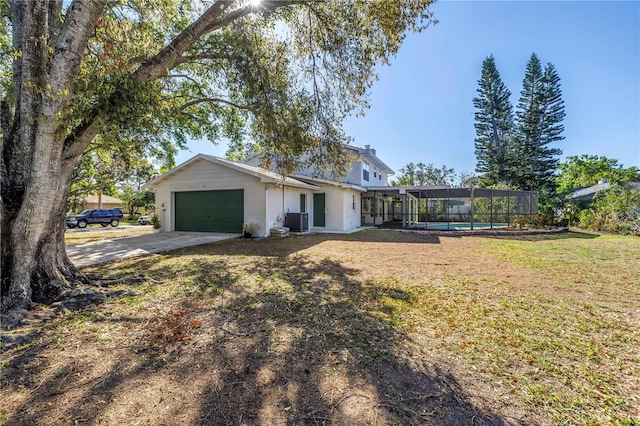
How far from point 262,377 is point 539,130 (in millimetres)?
38017

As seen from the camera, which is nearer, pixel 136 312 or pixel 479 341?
pixel 479 341

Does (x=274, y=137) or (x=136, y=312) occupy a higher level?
(x=274, y=137)

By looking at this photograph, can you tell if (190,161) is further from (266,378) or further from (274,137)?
(266,378)

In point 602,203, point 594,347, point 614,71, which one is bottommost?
point 594,347

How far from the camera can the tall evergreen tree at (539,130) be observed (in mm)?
29203

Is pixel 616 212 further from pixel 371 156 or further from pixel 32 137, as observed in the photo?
pixel 32 137

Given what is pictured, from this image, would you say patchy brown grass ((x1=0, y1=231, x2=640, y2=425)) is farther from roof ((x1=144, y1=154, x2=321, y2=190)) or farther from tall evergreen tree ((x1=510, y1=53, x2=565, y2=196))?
tall evergreen tree ((x1=510, y1=53, x2=565, y2=196))

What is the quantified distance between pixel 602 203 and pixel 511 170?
49.8 ft

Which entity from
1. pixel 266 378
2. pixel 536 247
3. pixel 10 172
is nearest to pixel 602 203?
pixel 536 247

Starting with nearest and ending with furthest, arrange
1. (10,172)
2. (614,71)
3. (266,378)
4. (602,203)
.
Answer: (266,378), (10,172), (614,71), (602,203)

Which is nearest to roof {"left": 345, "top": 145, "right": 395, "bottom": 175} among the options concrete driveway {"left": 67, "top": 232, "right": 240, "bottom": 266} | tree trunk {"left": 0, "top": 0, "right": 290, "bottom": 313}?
concrete driveway {"left": 67, "top": 232, "right": 240, "bottom": 266}

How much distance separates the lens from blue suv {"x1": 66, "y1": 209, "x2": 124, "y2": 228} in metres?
21.2

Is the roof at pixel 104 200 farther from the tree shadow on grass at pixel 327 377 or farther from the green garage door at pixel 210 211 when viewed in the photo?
the tree shadow on grass at pixel 327 377

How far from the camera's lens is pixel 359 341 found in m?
3.11
